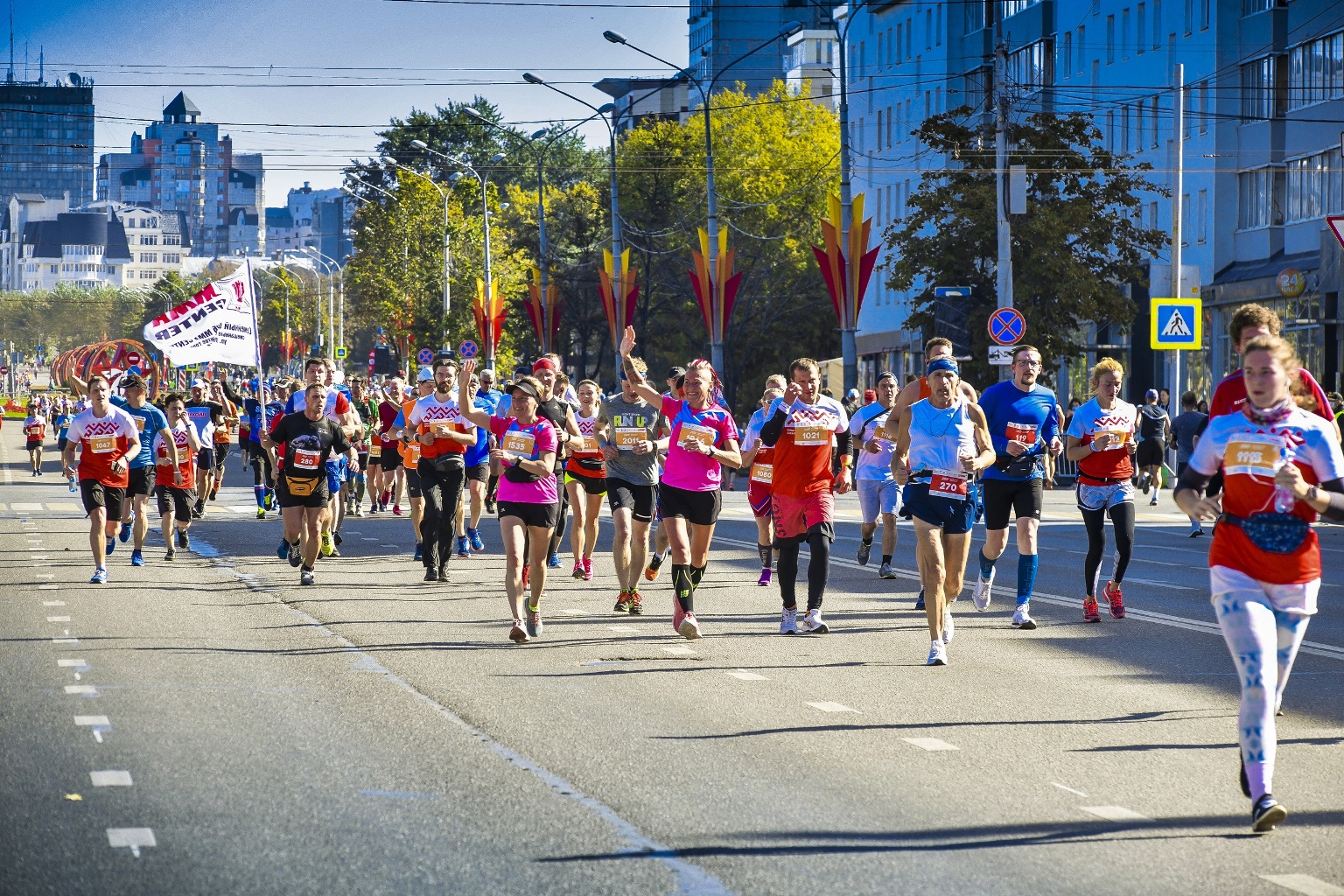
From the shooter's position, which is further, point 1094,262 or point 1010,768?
point 1094,262

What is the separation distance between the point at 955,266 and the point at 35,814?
35.7 m

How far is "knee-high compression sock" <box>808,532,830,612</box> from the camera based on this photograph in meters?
12.5

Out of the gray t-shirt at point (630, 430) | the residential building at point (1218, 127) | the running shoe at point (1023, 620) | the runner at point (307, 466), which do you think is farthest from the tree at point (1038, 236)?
the running shoe at point (1023, 620)

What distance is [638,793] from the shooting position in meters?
7.48

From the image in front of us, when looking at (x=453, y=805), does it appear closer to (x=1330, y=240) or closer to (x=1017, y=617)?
(x=1017, y=617)

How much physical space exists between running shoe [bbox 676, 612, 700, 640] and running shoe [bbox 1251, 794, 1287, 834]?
5782 millimetres

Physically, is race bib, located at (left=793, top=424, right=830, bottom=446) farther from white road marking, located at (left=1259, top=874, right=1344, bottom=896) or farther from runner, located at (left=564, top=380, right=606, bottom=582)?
white road marking, located at (left=1259, top=874, right=1344, bottom=896)

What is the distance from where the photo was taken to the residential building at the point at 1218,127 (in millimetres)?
42750

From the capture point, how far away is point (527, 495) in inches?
488

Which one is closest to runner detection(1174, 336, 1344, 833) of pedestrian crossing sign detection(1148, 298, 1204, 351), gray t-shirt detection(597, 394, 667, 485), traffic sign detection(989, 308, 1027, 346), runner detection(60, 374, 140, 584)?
gray t-shirt detection(597, 394, 667, 485)

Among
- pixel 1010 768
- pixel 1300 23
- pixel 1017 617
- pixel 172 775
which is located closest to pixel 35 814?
pixel 172 775

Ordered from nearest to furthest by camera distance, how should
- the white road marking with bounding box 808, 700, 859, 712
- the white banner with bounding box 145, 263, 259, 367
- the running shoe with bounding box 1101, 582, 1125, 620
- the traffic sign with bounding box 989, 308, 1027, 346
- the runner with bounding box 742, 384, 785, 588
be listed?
the white road marking with bounding box 808, 700, 859, 712 → the running shoe with bounding box 1101, 582, 1125, 620 → the runner with bounding box 742, 384, 785, 588 → the white banner with bounding box 145, 263, 259, 367 → the traffic sign with bounding box 989, 308, 1027, 346

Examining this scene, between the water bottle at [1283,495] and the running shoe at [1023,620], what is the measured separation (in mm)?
6288

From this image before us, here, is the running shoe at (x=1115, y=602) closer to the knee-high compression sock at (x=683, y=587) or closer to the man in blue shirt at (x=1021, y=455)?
the man in blue shirt at (x=1021, y=455)
